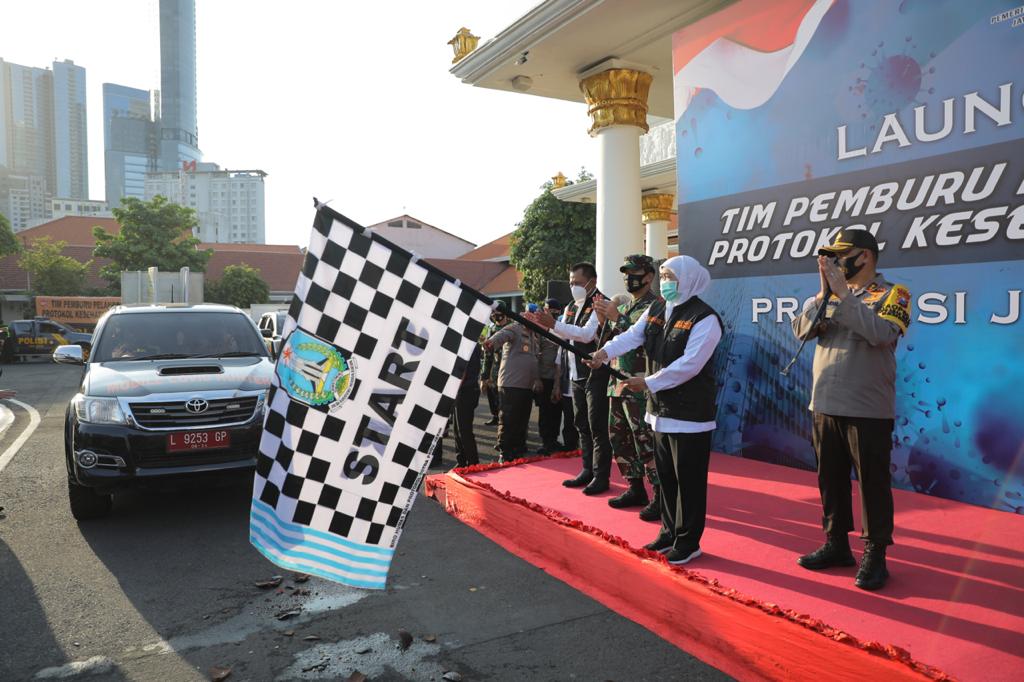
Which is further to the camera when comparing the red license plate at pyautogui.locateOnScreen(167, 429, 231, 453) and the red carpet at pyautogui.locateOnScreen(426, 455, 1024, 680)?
the red license plate at pyautogui.locateOnScreen(167, 429, 231, 453)

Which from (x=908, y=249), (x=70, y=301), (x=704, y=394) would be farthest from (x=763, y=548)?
(x=70, y=301)

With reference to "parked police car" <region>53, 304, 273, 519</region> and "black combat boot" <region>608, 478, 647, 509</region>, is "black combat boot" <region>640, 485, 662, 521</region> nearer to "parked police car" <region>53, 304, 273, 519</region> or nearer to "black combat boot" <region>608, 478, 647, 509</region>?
"black combat boot" <region>608, 478, 647, 509</region>

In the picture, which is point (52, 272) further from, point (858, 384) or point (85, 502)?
point (858, 384)

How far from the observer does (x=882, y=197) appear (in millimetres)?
5184

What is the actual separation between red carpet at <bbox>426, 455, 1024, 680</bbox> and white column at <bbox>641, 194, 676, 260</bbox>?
34.7ft

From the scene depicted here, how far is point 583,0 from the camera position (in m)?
7.07

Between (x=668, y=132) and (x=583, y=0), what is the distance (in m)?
5.44

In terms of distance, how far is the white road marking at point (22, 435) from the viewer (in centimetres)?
753

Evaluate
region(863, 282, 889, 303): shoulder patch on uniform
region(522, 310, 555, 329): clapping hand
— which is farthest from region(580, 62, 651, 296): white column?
region(863, 282, 889, 303): shoulder patch on uniform

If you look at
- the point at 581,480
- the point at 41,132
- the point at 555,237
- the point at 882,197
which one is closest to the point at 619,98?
the point at 882,197

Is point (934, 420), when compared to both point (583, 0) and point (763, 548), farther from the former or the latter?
point (583, 0)

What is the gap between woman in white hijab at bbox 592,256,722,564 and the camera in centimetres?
357

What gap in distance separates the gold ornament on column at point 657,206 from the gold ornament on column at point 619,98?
619cm

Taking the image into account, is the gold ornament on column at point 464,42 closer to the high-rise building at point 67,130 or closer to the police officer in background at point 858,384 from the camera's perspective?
the police officer in background at point 858,384
